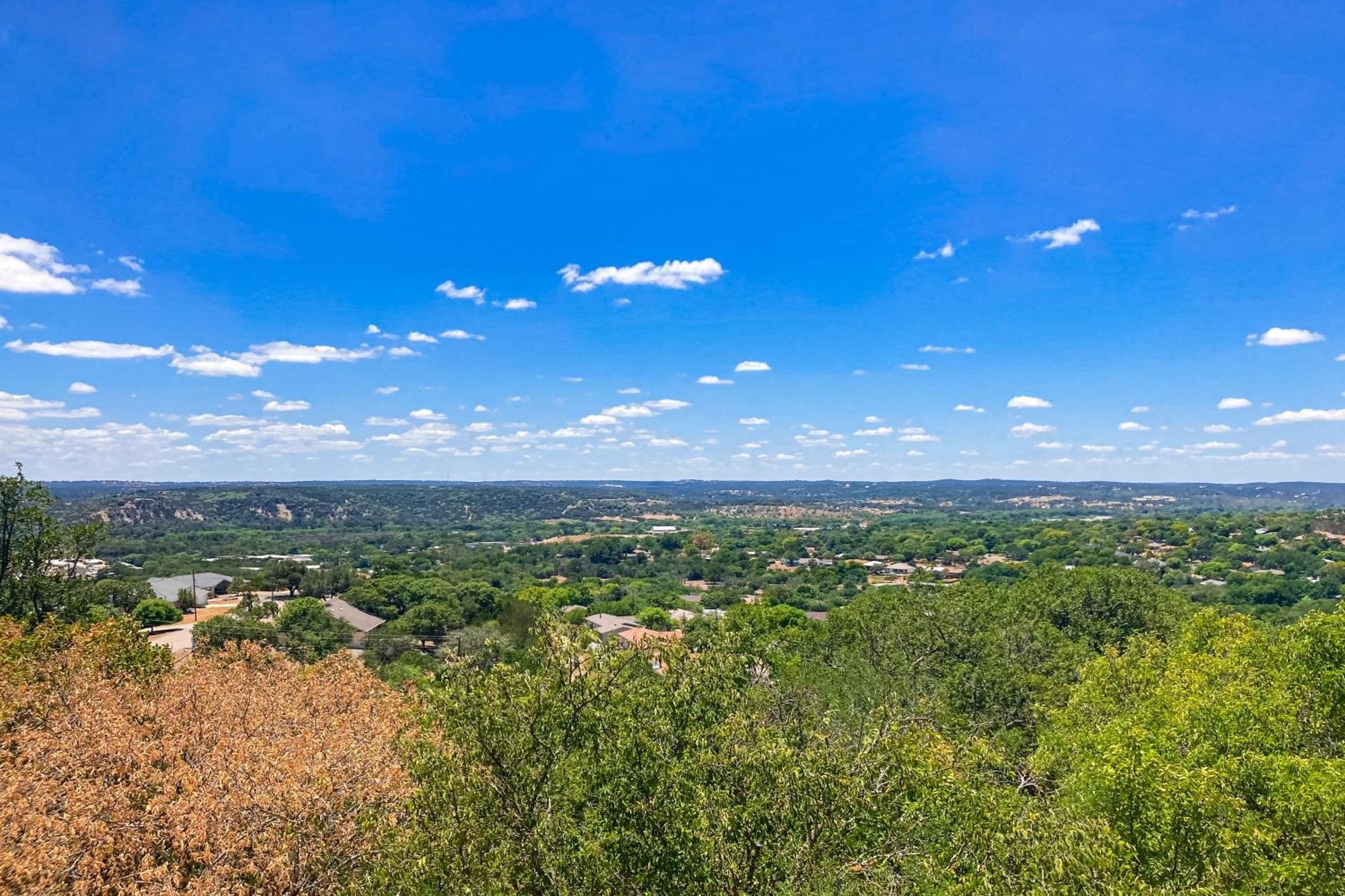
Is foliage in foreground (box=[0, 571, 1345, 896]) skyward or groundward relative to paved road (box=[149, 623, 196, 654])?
skyward

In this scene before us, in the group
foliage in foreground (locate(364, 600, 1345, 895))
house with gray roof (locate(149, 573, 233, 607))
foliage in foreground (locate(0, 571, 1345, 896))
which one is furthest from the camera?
house with gray roof (locate(149, 573, 233, 607))

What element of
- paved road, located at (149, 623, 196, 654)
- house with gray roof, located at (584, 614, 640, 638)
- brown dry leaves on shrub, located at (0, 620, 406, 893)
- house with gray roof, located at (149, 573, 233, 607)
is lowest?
house with gray roof, located at (584, 614, 640, 638)

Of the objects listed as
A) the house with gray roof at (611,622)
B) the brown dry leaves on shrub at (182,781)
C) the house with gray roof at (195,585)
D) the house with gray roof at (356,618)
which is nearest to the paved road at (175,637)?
the house with gray roof at (356,618)

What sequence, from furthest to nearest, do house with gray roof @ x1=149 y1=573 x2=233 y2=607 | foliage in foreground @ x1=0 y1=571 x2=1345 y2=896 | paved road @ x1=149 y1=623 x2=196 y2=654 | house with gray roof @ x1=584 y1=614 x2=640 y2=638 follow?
house with gray roof @ x1=149 y1=573 x2=233 y2=607 < house with gray roof @ x1=584 y1=614 x2=640 y2=638 < paved road @ x1=149 y1=623 x2=196 y2=654 < foliage in foreground @ x1=0 y1=571 x2=1345 y2=896

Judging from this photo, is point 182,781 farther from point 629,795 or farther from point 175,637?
point 175,637

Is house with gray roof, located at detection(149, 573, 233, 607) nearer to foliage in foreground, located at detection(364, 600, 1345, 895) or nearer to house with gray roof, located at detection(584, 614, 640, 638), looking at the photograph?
house with gray roof, located at detection(584, 614, 640, 638)

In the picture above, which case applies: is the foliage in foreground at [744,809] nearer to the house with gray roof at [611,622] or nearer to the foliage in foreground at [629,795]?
the foliage in foreground at [629,795]

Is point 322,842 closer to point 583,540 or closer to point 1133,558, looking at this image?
point 1133,558

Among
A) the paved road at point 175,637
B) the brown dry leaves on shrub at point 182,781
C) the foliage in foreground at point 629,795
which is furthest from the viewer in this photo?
the paved road at point 175,637

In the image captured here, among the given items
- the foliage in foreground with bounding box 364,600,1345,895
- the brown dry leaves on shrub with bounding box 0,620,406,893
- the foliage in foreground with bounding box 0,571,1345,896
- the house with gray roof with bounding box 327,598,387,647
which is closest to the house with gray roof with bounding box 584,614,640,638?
the house with gray roof with bounding box 327,598,387,647
